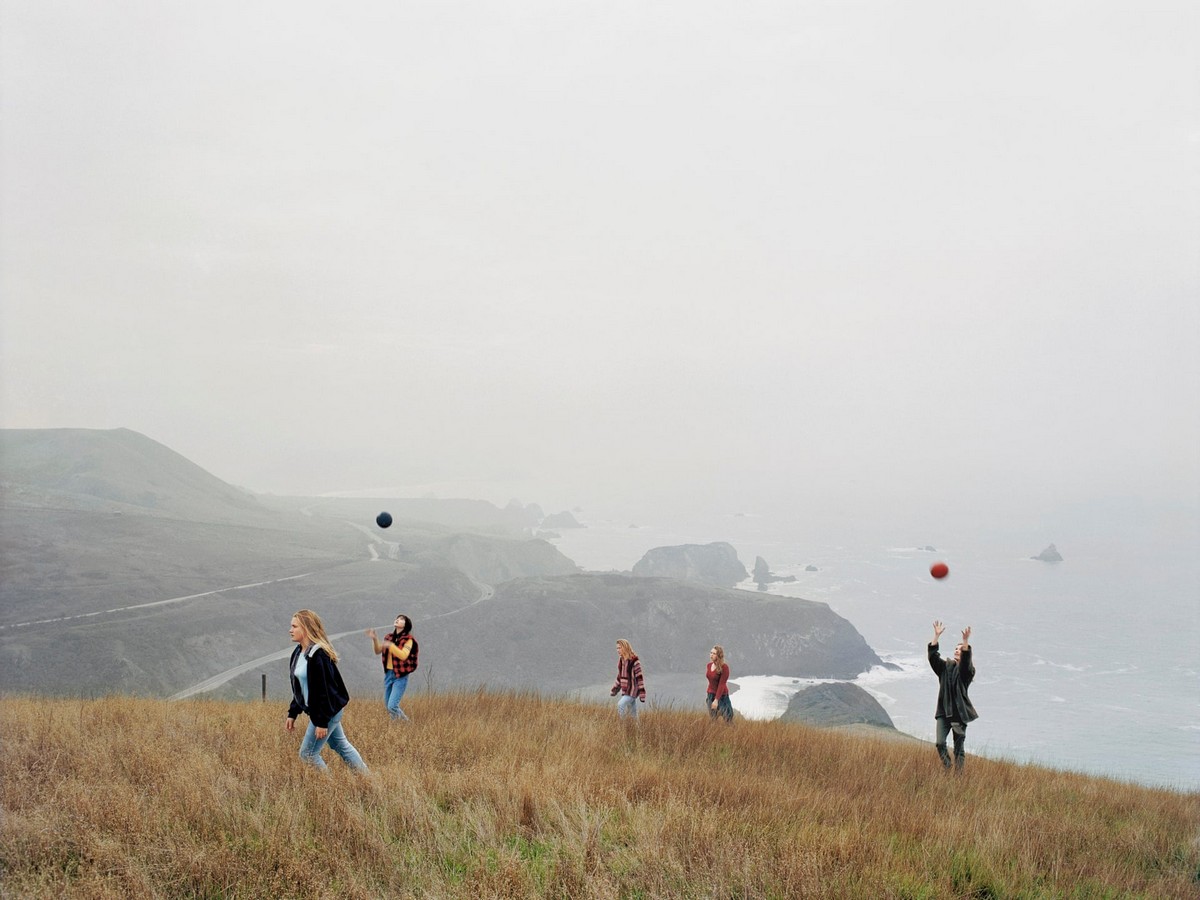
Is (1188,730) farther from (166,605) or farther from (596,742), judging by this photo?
(166,605)

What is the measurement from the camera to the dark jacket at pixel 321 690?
707 cm

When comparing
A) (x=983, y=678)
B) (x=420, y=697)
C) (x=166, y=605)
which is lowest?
(x=983, y=678)

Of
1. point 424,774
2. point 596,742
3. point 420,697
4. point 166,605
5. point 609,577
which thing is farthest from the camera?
point 609,577

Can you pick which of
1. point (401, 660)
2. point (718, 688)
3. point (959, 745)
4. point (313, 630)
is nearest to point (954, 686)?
point (959, 745)

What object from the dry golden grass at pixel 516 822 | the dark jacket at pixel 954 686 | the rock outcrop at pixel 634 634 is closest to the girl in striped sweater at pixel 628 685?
the dry golden grass at pixel 516 822

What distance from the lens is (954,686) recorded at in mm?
10320

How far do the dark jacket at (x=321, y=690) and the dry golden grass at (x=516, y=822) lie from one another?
598 mm

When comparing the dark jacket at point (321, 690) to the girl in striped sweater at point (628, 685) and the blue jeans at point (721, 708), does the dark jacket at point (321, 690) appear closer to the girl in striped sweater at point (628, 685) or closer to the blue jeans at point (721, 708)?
the girl in striped sweater at point (628, 685)

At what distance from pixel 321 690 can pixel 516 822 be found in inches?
93.3

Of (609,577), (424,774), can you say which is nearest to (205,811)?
(424,774)

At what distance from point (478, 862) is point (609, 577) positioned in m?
181

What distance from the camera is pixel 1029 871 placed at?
611 centimetres

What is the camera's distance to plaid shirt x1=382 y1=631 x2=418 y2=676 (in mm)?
11023

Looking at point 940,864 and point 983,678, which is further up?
point 940,864
